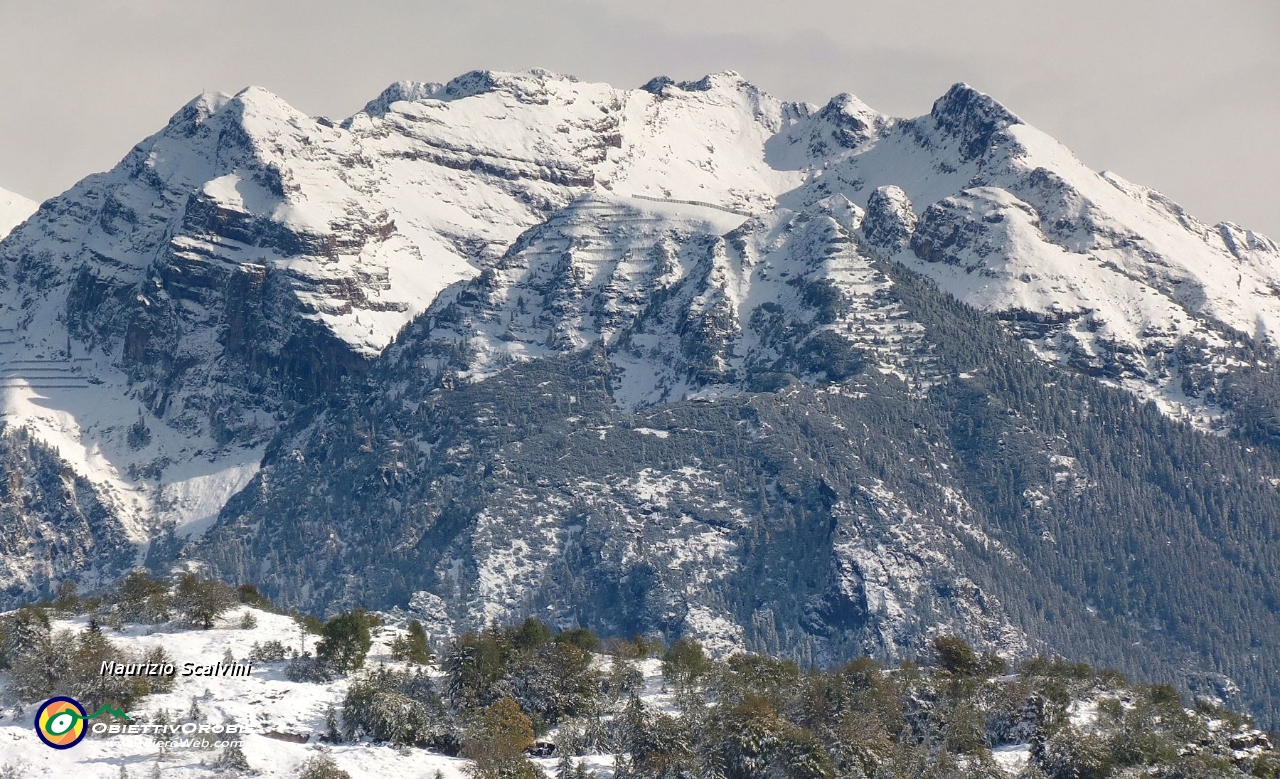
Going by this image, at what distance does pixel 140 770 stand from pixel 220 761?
292 inches

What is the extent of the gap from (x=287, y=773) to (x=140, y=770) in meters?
13.5

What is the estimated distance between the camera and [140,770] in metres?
195

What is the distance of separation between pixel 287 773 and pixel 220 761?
6.31 m

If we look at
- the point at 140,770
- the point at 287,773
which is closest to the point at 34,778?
the point at 140,770

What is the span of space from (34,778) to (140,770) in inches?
371

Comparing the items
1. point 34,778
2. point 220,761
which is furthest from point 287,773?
point 34,778

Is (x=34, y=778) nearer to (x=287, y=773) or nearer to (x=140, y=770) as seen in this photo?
(x=140, y=770)

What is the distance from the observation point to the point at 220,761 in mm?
198375

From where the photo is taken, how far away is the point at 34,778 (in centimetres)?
19138

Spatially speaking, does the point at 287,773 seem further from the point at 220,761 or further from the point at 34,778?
the point at 34,778
